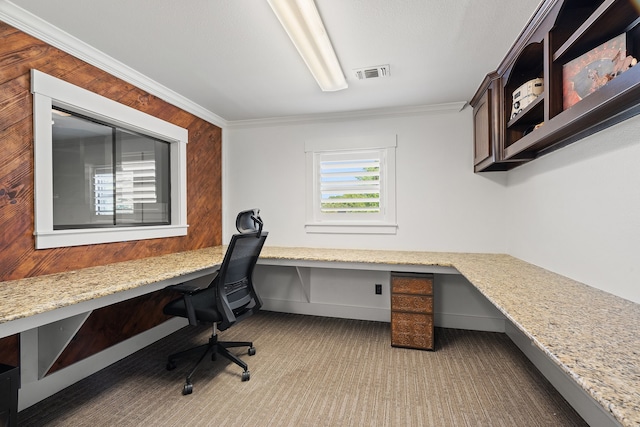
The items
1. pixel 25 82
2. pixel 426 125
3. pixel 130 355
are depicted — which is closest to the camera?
pixel 25 82

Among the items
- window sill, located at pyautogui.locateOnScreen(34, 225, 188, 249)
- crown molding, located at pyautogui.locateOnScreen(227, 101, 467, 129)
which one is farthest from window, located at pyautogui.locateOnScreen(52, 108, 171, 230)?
crown molding, located at pyautogui.locateOnScreen(227, 101, 467, 129)

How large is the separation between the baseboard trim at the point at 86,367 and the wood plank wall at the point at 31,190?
5 centimetres

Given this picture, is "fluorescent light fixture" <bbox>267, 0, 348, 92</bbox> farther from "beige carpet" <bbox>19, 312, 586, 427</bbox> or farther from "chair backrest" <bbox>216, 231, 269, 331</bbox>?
"beige carpet" <bbox>19, 312, 586, 427</bbox>

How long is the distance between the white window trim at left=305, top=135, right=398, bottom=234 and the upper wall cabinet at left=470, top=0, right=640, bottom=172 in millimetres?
1089

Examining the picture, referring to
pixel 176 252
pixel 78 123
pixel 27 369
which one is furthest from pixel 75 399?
pixel 78 123

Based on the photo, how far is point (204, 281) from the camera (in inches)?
133

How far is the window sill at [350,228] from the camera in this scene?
3256mm

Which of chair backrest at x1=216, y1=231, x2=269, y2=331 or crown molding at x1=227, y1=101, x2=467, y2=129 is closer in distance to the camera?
chair backrest at x1=216, y1=231, x2=269, y2=331

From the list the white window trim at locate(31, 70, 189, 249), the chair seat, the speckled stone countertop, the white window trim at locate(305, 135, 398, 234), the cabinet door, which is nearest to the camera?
the speckled stone countertop

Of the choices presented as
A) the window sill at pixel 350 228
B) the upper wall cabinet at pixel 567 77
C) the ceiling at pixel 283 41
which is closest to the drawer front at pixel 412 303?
the window sill at pixel 350 228

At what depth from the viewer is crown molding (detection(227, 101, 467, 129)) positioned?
3.09m

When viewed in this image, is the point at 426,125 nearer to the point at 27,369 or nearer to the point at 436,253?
the point at 436,253

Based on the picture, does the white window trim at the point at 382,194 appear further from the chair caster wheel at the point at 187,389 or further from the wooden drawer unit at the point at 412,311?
the chair caster wheel at the point at 187,389

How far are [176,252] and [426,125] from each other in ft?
9.54
